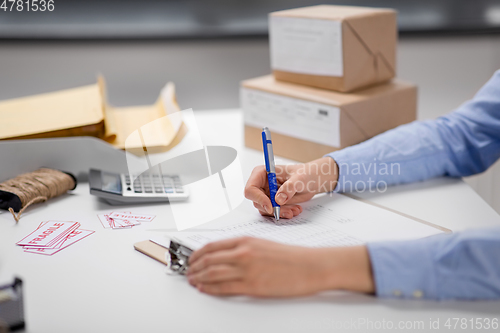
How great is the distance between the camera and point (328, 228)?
0.71m

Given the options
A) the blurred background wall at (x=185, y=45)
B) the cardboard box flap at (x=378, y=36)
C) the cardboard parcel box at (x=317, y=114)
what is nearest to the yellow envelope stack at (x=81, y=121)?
the cardboard parcel box at (x=317, y=114)

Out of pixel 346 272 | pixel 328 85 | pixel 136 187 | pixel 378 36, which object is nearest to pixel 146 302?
pixel 346 272

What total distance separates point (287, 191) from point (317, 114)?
32 centimetres

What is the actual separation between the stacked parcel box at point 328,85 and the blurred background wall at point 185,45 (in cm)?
89

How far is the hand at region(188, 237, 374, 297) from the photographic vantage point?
1.80ft

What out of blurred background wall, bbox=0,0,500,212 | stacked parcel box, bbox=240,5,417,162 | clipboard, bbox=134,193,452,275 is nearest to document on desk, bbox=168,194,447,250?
clipboard, bbox=134,193,452,275

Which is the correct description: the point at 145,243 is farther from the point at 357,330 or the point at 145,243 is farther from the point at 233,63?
the point at 233,63

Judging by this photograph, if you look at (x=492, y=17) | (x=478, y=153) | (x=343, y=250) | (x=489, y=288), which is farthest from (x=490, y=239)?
(x=492, y=17)

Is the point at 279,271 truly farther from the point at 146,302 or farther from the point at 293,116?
the point at 293,116

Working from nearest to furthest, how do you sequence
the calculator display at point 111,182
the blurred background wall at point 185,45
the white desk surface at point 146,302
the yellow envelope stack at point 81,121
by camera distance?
the white desk surface at point 146,302
the calculator display at point 111,182
the yellow envelope stack at point 81,121
the blurred background wall at point 185,45

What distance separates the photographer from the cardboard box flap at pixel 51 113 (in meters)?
0.97

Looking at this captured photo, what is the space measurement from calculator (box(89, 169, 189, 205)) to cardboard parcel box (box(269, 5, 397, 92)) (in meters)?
0.42

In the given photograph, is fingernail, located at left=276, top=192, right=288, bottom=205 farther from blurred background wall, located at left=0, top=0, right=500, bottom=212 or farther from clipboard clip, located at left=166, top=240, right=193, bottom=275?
blurred background wall, located at left=0, top=0, right=500, bottom=212

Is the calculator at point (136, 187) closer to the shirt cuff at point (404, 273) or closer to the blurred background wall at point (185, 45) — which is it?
the shirt cuff at point (404, 273)
